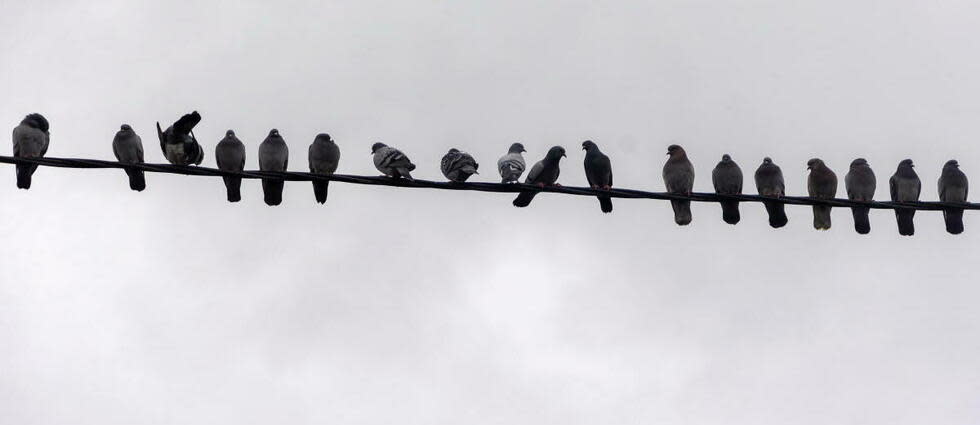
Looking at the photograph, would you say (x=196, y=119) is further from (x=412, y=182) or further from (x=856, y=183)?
(x=856, y=183)

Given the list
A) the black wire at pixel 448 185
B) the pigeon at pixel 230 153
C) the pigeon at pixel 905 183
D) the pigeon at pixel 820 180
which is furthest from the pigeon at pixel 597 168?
the black wire at pixel 448 185

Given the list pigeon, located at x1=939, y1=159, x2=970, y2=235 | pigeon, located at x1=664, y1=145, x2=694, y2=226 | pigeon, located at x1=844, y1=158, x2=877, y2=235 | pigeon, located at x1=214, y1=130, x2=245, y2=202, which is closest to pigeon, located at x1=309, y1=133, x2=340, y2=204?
pigeon, located at x1=214, y1=130, x2=245, y2=202

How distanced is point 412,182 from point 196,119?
13.9 ft

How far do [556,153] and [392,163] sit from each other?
223 cm

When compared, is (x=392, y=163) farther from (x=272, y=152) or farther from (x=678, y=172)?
(x=678, y=172)

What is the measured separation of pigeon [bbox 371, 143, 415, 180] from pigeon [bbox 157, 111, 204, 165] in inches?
70.6

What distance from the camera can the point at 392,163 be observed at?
15141 millimetres

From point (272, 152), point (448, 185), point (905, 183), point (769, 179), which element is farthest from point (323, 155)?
point (905, 183)

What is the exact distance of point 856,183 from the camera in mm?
16953

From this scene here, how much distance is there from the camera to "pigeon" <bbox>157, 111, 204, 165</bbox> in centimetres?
1502

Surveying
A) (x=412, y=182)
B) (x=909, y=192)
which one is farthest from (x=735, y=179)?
(x=412, y=182)

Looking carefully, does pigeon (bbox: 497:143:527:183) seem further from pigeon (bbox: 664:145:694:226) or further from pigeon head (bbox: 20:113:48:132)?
pigeon head (bbox: 20:113:48:132)

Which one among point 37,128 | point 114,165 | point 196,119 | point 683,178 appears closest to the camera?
point 114,165

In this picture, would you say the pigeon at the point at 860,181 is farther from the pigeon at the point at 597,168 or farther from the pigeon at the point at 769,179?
the pigeon at the point at 597,168
